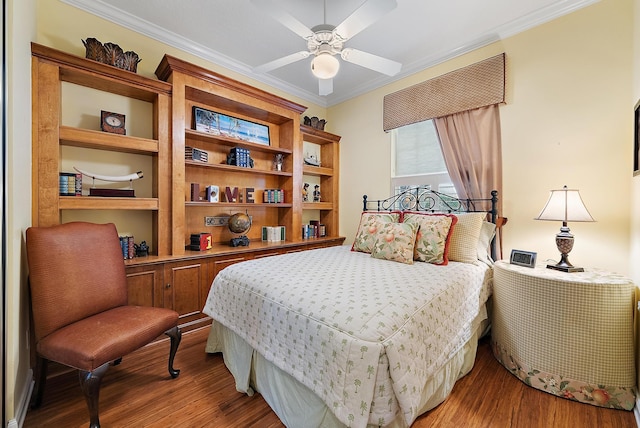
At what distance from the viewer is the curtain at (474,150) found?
2631 millimetres

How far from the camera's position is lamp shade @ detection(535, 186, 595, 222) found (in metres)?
1.87

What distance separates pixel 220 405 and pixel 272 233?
207 centimetres

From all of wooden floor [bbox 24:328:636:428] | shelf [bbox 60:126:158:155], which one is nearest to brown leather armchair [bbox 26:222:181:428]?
wooden floor [bbox 24:328:636:428]

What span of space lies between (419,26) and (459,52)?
63cm

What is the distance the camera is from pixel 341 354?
108cm

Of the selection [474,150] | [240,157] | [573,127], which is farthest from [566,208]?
[240,157]

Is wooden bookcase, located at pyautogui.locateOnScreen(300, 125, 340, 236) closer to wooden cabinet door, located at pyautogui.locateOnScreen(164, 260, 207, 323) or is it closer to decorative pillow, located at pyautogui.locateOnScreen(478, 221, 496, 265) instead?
wooden cabinet door, located at pyautogui.locateOnScreen(164, 260, 207, 323)

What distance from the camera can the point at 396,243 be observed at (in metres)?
2.26

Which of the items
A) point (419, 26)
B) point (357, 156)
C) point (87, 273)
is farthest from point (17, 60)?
point (357, 156)

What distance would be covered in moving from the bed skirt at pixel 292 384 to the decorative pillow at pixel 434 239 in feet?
2.00

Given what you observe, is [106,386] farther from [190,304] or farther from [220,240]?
[220,240]

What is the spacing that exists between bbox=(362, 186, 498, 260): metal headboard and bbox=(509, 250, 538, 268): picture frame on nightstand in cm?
51

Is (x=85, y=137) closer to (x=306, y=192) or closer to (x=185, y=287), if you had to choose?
(x=185, y=287)

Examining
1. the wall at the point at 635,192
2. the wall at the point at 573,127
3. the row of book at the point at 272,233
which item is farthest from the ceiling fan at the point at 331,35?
the row of book at the point at 272,233
